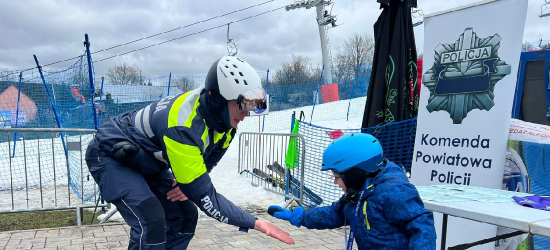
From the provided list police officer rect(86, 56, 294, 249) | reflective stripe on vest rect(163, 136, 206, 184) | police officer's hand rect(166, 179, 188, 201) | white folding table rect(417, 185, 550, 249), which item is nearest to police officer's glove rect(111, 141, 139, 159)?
police officer rect(86, 56, 294, 249)

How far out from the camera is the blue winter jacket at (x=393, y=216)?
72.4 inches

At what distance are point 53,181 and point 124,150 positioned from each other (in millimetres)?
7417

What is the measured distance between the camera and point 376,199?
2.05 metres

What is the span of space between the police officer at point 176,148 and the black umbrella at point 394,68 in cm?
246

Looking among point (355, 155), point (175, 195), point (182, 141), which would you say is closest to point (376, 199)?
point (355, 155)

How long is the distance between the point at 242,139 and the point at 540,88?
19.7 ft

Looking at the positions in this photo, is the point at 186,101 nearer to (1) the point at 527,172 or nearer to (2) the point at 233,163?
(1) the point at 527,172

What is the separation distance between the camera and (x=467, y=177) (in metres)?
3.30

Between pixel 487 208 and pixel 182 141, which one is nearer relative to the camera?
pixel 487 208

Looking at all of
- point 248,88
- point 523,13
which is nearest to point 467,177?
point 523,13

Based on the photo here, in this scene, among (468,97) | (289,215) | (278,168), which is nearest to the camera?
(289,215)

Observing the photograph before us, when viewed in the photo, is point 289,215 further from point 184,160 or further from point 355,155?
point 184,160

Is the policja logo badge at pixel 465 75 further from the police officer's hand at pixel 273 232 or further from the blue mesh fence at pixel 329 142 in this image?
the police officer's hand at pixel 273 232

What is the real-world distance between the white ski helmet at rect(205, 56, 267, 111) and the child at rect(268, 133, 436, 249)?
0.53 metres
